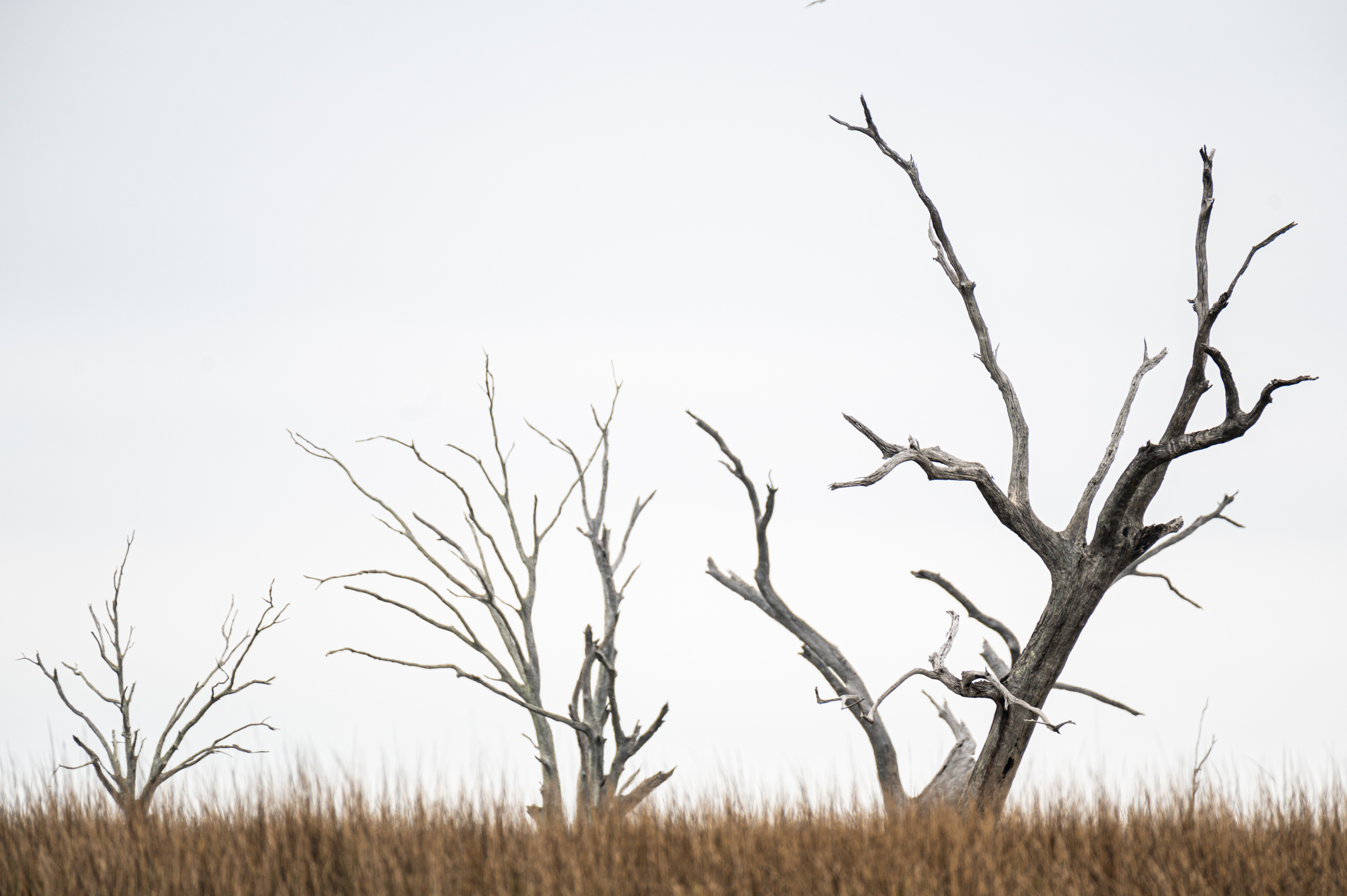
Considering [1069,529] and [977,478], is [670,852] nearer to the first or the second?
[977,478]

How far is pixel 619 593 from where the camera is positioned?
7.54 meters

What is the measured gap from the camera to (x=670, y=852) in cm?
482

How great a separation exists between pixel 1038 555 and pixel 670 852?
3.22m

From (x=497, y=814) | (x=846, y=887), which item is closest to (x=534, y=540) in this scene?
(x=497, y=814)

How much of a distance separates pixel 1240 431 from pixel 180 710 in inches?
333

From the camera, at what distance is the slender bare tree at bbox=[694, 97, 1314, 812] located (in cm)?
627

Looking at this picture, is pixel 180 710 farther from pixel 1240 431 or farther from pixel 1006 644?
pixel 1240 431

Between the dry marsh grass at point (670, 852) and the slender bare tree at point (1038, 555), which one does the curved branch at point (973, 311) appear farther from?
the dry marsh grass at point (670, 852)

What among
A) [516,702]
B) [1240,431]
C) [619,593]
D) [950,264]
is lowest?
[516,702]

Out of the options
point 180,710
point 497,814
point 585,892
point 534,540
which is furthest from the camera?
point 180,710

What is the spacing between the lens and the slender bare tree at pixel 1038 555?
247 inches

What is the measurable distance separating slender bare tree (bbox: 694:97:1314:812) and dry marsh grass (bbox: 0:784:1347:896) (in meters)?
0.65

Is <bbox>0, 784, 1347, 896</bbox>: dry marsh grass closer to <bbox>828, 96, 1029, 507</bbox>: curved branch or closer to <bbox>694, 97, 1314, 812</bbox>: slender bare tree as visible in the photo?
<bbox>694, 97, 1314, 812</bbox>: slender bare tree

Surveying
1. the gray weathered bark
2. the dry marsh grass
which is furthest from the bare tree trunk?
the dry marsh grass
